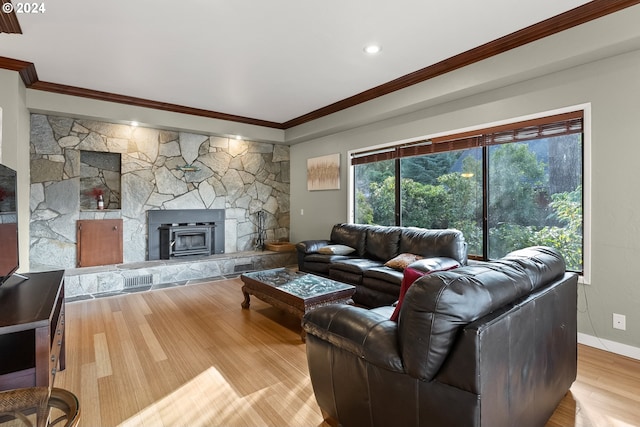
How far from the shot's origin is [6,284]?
220 cm

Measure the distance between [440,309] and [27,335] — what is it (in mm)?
2422

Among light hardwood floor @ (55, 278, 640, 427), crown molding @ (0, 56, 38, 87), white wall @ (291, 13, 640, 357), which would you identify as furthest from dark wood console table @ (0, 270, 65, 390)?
white wall @ (291, 13, 640, 357)

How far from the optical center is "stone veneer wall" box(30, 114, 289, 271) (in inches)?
176

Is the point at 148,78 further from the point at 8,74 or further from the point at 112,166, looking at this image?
the point at 112,166

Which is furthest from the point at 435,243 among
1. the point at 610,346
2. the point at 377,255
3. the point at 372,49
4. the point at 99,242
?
the point at 99,242

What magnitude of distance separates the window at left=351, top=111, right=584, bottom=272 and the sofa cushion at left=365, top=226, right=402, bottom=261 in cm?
42

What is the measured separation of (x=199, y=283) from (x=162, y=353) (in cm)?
242

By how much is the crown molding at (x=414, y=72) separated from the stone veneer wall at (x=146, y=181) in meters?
0.51

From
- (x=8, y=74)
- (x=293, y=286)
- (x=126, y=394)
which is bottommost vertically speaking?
(x=126, y=394)

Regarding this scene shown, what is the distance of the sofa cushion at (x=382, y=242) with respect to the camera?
4.31 m

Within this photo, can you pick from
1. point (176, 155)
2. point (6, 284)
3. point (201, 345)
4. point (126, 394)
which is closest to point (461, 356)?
point (126, 394)

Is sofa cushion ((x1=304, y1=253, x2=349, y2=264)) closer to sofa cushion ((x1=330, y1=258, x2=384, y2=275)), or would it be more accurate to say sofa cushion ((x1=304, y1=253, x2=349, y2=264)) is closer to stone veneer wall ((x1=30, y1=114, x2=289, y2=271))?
sofa cushion ((x1=330, y1=258, x2=384, y2=275))

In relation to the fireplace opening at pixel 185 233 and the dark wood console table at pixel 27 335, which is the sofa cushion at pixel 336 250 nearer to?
the fireplace opening at pixel 185 233


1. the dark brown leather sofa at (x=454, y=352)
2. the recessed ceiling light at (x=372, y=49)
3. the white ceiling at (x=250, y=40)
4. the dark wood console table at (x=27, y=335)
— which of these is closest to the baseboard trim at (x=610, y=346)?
the dark brown leather sofa at (x=454, y=352)
